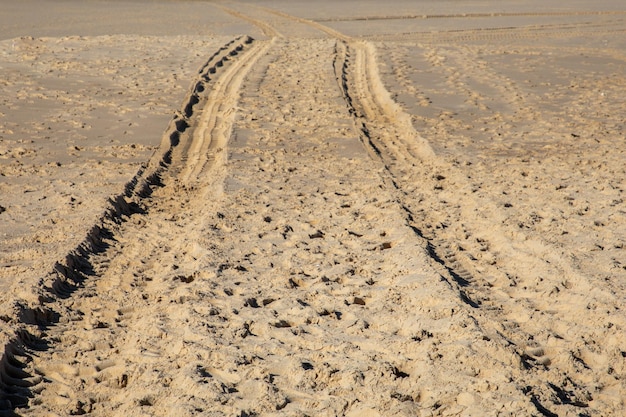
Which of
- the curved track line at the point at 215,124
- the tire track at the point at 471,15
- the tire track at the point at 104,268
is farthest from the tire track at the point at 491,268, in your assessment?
Answer: the tire track at the point at 471,15

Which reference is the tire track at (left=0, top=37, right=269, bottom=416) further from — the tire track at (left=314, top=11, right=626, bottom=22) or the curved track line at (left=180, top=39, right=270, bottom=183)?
the tire track at (left=314, top=11, right=626, bottom=22)

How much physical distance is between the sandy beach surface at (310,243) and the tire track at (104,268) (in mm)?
21

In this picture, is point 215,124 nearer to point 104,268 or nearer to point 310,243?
point 310,243

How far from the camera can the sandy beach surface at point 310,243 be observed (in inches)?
149

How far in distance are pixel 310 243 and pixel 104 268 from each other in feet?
5.30

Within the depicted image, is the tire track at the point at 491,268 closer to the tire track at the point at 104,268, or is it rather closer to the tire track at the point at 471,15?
the tire track at the point at 104,268

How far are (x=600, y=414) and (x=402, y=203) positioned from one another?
3.42 meters

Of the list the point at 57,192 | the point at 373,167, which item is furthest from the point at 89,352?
the point at 373,167

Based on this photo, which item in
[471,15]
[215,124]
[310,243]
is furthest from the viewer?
[471,15]

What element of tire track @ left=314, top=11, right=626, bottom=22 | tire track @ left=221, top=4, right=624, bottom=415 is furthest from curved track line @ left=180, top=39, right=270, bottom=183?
tire track @ left=314, top=11, right=626, bottom=22

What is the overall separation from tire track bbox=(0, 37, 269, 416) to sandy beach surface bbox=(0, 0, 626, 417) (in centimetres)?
2

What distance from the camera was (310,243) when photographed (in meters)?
5.72

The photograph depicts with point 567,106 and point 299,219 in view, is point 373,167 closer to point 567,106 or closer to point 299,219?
point 299,219

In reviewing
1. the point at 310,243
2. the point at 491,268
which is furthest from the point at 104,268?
the point at 491,268
